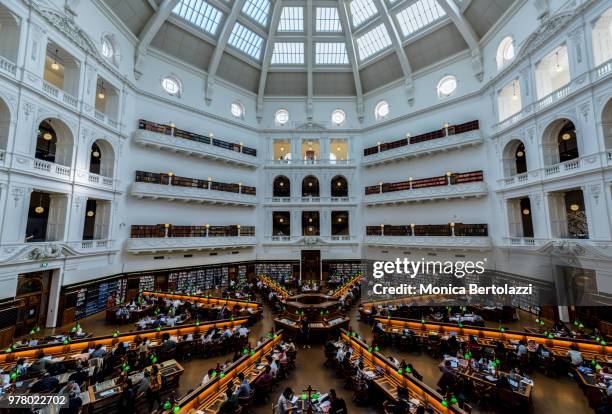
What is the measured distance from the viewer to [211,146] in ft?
70.8

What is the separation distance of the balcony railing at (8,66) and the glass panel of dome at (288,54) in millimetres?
17511

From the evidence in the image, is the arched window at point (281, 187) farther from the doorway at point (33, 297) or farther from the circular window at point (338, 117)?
the doorway at point (33, 297)

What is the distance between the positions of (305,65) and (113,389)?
81.6ft

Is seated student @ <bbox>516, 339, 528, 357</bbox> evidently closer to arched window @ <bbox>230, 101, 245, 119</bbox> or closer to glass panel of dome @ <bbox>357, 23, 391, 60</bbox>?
glass panel of dome @ <bbox>357, 23, 391, 60</bbox>

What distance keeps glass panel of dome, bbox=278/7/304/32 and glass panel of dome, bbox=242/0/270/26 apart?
1302 mm

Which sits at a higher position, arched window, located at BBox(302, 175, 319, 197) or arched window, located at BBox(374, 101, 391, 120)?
arched window, located at BBox(374, 101, 391, 120)

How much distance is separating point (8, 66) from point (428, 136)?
23.5m

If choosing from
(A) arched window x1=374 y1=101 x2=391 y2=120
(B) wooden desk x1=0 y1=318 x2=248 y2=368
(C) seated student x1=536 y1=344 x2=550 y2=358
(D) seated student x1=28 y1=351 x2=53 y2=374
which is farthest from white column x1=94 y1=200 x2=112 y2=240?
(A) arched window x1=374 y1=101 x2=391 y2=120

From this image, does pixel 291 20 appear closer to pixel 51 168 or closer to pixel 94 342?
pixel 51 168

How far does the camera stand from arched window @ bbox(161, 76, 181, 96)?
67.2 ft

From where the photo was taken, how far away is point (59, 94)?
518 inches

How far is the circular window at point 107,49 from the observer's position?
16.3 metres

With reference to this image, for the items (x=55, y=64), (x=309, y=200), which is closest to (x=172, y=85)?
(x=55, y=64)

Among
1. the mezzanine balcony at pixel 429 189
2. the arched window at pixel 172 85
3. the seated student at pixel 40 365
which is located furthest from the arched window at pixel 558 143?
the arched window at pixel 172 85
